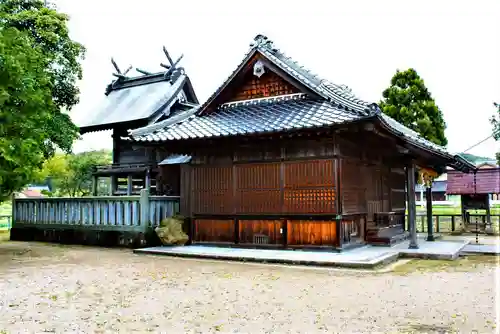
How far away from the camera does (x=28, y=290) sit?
26.2ft

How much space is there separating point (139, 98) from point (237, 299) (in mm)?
20734

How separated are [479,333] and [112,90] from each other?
26959 mm

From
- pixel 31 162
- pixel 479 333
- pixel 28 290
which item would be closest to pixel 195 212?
pixel 31 162

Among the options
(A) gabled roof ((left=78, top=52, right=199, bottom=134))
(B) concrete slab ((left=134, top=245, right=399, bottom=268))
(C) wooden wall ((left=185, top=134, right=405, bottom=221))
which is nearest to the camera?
(B) concrete slab ((left=134, top=245, right=399, bottom=268))

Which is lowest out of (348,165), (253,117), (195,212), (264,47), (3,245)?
(3,245)

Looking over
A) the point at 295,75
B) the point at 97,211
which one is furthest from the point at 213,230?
the point at 295,75

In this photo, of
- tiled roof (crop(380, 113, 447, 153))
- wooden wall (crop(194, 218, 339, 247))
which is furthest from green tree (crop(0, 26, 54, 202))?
tiled roof (crop(380, 113, 447, 153))

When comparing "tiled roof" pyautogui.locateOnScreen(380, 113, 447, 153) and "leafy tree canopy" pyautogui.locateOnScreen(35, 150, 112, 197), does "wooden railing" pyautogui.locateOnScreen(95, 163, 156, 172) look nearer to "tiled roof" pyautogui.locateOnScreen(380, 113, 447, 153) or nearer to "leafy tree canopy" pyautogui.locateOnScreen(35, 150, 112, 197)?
"leafy tree canopy" pyautogui.locateOnScreen(35, 150, 112, 197)

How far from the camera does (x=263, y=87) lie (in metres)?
14.4

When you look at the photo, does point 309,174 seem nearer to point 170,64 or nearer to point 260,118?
point 260,118

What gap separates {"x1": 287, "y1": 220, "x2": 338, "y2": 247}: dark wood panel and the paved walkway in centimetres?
31

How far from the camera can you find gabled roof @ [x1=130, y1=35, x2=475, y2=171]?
459 inches

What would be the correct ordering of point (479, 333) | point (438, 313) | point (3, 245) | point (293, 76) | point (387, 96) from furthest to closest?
point (387, 96), point (3, 245), point (293, 76), point (438, 313), point (479, 333)

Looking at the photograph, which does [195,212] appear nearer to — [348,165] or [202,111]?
[202,111]
